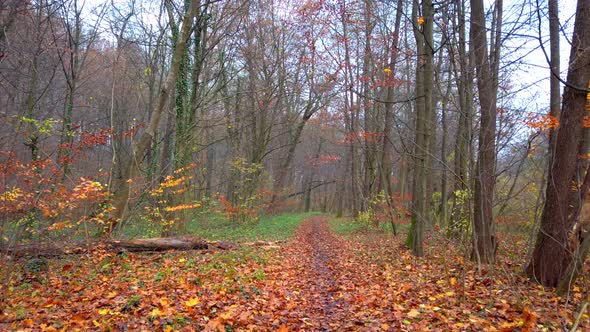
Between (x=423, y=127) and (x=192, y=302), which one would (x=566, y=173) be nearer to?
(x=423, y=127)

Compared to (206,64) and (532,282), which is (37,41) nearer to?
(206,64)

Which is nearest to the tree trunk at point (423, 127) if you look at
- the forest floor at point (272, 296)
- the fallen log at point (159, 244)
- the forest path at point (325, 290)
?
the forest floor at point (272, 296)

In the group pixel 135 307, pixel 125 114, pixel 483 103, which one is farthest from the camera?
pixel 125 114

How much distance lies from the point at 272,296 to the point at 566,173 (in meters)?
5.34

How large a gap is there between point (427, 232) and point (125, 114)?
21.9 metres

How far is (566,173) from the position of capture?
6.55m

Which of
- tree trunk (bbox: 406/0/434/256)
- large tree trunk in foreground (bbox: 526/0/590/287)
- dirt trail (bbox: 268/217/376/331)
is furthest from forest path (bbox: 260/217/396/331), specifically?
large tree trunk in foreground (bbox: 526/0/590/287)

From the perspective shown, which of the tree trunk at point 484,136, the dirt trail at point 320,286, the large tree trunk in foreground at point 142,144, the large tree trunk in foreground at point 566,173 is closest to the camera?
the dirt trail at point 320,286

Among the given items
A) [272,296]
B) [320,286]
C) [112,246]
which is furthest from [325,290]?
[112,246]

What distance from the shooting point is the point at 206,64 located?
60.6ft

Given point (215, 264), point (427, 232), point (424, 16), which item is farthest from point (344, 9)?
point (215, 264)

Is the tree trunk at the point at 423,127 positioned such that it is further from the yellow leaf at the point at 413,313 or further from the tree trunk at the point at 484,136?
the yellow leaf at the point at 413,313

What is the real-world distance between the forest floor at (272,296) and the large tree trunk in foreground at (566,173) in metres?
0.45

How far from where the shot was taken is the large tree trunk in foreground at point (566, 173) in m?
6.30
